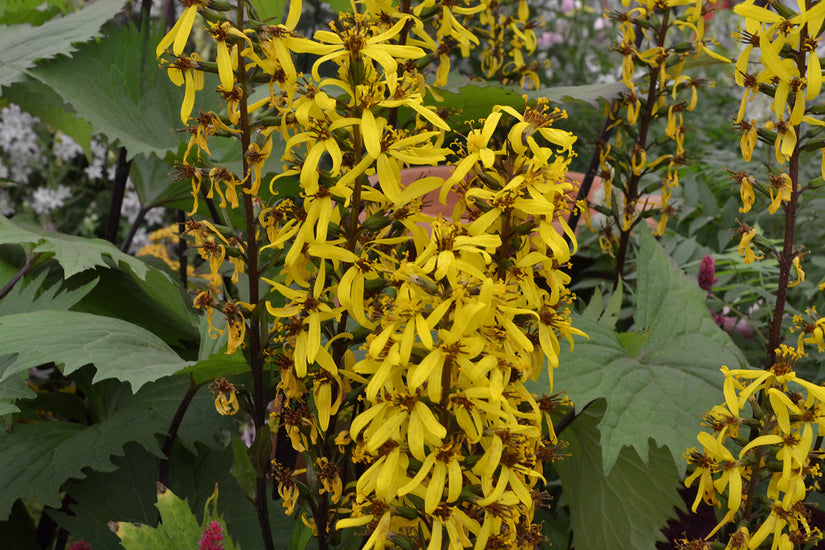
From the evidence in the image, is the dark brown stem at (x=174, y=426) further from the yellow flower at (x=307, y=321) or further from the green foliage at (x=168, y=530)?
the yellow flower at (x=307, y=321)

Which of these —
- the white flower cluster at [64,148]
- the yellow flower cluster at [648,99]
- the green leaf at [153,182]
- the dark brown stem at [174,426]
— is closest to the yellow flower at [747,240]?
the yellow flower cluster at [648,99]

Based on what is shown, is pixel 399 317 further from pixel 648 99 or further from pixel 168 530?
pixel 648 99

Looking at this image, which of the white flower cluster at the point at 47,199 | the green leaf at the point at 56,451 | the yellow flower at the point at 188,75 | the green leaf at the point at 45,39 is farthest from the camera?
the white flower cluster at the point at 47,199

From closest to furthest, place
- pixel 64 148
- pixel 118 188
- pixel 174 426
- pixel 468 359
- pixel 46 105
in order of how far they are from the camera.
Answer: pixel 468 359 < pixel 174 426 < pixel 118 188 < pixel 46 105 < pixel 64 148

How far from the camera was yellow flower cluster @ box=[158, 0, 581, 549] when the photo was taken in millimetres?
477

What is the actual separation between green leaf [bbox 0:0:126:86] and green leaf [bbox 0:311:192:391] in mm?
435

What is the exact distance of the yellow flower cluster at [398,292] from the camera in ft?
1.57

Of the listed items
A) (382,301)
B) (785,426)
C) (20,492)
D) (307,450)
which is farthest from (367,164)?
(20,492)

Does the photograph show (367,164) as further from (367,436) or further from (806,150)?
(806,150)

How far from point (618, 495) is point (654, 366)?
0.15m

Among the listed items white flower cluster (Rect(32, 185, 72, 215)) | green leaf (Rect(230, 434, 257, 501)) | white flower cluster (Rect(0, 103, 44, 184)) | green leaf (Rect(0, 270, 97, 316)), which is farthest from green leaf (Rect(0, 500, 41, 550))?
white flower cluster (Rect(32, 185, 72, 215))

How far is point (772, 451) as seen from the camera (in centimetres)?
60

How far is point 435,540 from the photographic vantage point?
18.9 inches

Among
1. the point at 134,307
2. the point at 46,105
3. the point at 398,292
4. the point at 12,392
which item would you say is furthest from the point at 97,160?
the point at 398,292
